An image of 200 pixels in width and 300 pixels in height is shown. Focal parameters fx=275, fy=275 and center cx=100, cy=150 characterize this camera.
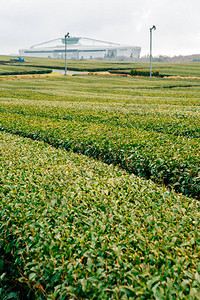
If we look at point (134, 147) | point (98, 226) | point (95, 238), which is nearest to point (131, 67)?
point (134, 147)

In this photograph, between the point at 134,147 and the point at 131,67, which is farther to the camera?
the point at 131,67

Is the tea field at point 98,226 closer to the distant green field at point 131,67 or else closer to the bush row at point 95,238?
the bush row at point 95,238

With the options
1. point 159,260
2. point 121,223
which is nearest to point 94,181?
point 121,223

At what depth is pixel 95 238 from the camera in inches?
143

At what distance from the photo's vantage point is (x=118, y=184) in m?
5.70

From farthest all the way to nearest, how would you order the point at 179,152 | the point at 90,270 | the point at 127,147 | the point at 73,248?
the point at 127,147 < the point at 179,152 < the point at 73,248 < the point at 90,270

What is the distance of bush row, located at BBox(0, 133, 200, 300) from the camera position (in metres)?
2.99

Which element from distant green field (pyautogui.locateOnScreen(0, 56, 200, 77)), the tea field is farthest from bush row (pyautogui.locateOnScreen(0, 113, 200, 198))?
distant green field (pyautogui.locateOnScreen(0, 56, 200, 77))

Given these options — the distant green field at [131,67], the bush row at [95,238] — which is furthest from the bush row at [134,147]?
the distant green field at [131,67]

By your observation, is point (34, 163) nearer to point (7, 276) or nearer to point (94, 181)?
point (94, 181)

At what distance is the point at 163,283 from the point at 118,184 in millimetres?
2923

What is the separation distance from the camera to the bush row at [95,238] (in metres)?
2.99

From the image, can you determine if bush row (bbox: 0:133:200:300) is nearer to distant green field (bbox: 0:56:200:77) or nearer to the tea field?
the tea field

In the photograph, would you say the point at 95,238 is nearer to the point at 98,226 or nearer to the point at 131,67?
the point at 98,226
